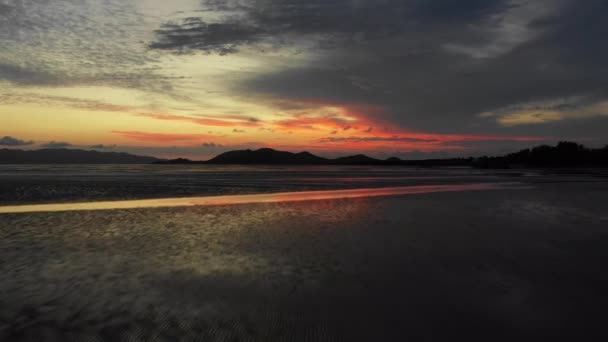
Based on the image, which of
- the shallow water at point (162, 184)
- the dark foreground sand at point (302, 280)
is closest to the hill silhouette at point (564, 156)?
the shallow water at point (162, 184)

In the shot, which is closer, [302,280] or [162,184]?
[302,280]

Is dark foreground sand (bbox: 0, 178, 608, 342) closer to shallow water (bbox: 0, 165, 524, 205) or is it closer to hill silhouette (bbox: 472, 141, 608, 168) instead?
shallow water (bbox: 0, 165, 524, 205)

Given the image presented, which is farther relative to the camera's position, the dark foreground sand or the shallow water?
the shallow water

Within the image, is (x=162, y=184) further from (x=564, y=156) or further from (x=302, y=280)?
(x=564, y=156)

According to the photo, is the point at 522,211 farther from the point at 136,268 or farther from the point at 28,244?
the point at 28,244

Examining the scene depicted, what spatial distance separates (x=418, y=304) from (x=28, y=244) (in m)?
10.8

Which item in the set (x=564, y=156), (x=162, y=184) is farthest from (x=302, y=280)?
(x=564, y=156)

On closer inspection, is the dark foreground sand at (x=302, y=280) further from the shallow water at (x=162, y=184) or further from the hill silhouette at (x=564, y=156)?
the hill silhouette at (x=564, y=156)

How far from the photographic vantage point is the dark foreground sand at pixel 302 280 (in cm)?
518

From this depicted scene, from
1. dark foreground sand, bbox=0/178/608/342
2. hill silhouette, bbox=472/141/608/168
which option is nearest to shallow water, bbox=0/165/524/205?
dark foreground sand, bbox=0/178/608/342

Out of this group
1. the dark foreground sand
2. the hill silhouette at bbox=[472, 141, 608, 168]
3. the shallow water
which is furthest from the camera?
the hill silhouette at bbox=[472, 141, 608, 168]

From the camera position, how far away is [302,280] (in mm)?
7406

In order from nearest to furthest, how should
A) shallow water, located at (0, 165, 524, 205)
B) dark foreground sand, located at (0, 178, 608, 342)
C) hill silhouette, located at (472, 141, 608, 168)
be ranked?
dark foreground sand, located at (0, 178, 608, 342)
shallow water, located at (0, 165, 524, 205)
hill silhouette, located at (472, 141, 608, 168)

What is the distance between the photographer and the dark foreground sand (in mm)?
5176
